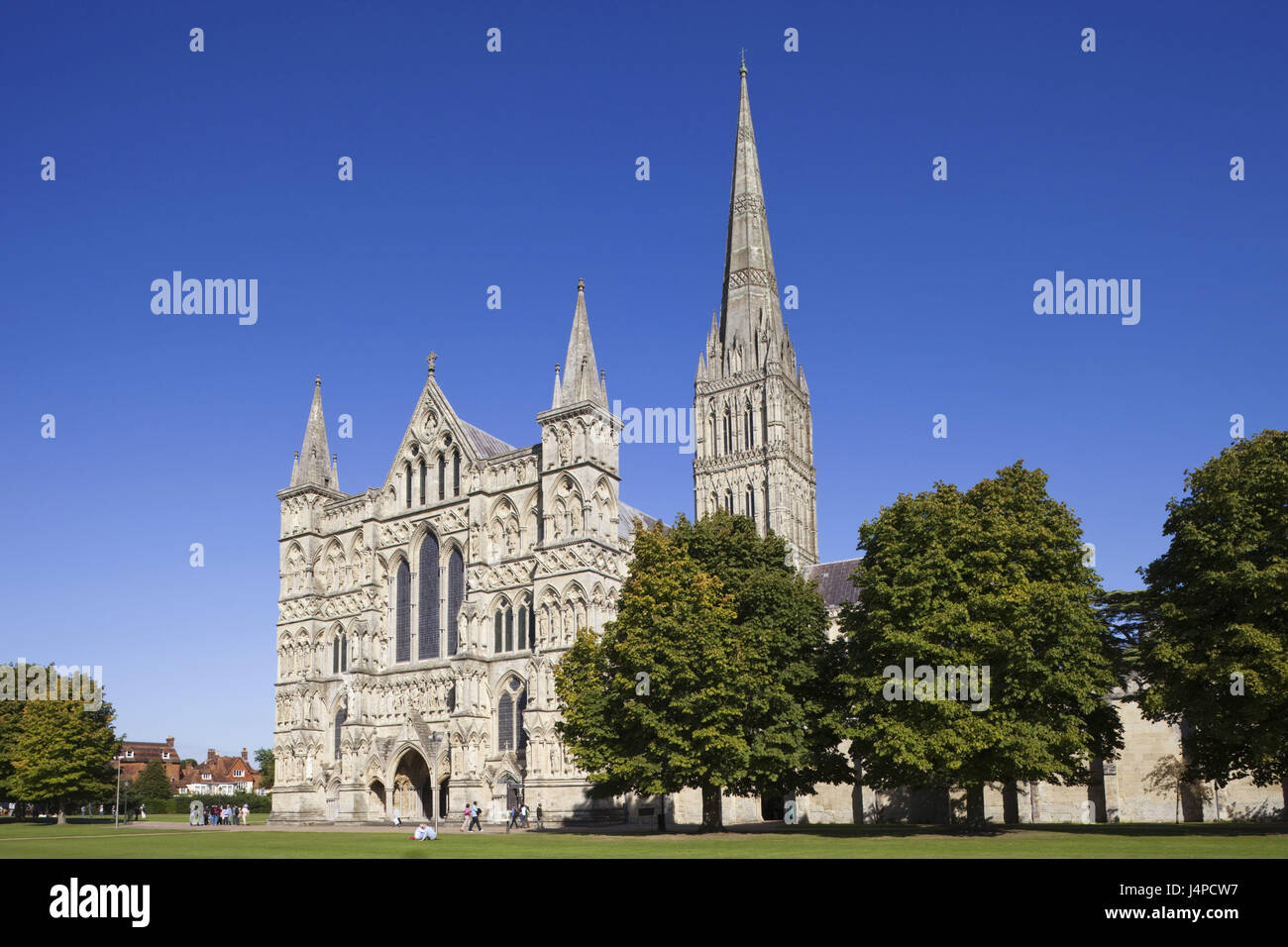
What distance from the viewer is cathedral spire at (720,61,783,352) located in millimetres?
97312

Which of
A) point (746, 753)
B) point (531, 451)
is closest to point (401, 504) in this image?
point (531, 451)

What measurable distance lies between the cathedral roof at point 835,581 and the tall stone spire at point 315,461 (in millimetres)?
34591

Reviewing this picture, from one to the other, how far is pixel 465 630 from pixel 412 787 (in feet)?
31.6

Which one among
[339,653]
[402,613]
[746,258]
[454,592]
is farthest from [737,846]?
[746,258]

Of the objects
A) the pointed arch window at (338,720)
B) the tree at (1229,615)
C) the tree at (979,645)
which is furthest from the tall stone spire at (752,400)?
the tree at (1229,615)

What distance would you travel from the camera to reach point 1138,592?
39312 millimetres

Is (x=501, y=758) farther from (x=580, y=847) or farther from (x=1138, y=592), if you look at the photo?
(x=1138, y=592)

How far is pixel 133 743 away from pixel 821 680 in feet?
477

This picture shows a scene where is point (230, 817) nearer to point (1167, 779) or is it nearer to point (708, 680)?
point (708, 680)

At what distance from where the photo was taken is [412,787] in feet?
197

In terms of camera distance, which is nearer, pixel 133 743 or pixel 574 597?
pixel 574 597

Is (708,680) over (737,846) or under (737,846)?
over
